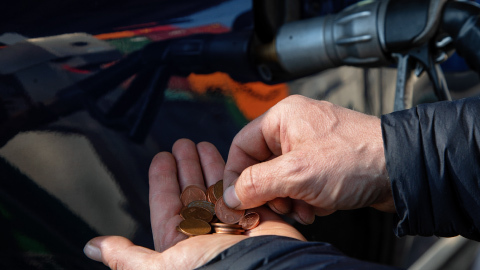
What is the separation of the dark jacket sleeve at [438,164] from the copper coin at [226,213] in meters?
0.35

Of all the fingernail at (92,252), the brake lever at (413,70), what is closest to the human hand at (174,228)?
the fingernail at (92,252)

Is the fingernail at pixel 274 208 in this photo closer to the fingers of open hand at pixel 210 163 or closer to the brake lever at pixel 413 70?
the fingers of open hand at pixel 210 163

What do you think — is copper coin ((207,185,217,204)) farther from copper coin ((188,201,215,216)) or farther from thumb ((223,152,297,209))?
thumb ((223,152,297,209))

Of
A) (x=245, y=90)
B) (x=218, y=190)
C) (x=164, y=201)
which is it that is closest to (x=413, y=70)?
(x=245, y=90)

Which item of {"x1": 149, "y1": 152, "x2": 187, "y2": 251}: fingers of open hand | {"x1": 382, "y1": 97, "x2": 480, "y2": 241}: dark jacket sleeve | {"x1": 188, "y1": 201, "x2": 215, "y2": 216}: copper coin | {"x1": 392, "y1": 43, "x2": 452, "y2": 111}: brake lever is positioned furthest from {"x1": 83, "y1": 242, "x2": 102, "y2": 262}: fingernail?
{"x1": 392, "y1": 43, "x2": 452, "y2": 111}: brake lever

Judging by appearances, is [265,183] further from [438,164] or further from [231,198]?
[438,164]

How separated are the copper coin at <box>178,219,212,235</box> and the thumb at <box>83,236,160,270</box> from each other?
0.30 ft

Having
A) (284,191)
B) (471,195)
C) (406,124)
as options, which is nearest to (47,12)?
(284,191)

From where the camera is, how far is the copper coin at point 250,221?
1.08 meters

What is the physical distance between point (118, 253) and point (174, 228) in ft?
0.48

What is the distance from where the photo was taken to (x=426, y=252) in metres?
1.94

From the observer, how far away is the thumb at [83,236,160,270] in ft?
3.06

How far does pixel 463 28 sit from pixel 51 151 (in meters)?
1.22

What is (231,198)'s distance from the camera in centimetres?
103
